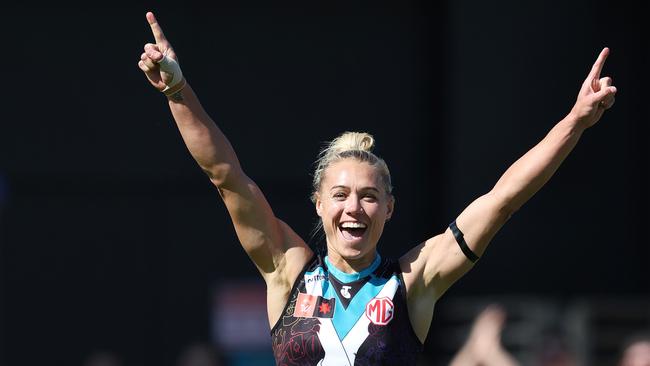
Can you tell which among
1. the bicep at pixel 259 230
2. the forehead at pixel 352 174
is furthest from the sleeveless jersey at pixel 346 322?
the forehead at pixel 352 174

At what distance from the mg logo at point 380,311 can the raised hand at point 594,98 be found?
1065 millimetres

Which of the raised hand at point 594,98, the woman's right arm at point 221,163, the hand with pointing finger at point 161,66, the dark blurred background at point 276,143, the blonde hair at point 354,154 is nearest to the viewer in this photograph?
the raised hand at point 594,98

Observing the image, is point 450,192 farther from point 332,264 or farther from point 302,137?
point 332,264

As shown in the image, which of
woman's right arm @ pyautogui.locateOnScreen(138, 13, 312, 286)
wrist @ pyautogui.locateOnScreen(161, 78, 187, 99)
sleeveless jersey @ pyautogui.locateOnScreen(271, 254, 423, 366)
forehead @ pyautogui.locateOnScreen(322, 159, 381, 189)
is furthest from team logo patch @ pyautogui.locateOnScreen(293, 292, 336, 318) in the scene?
wrist @ pyautogui.locateOnScreen(161, 78, 187, 99)

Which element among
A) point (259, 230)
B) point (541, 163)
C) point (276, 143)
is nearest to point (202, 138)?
point (259, 230)

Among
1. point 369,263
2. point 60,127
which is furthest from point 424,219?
point 369,263

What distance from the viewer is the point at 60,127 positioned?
47.1 ft

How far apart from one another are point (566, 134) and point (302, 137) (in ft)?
31.9

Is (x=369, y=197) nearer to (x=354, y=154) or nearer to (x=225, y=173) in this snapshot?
(x=354, y=154)

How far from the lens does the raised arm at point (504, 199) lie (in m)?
5.26

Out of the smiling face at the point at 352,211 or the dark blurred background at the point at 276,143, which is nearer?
the smiling face at the point at 352,211

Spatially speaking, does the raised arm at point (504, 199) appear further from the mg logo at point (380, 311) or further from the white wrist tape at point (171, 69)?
the white wrist tape at point (171, 69)

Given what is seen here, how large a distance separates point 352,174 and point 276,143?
9481 mm

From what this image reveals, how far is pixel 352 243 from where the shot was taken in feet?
17.7
